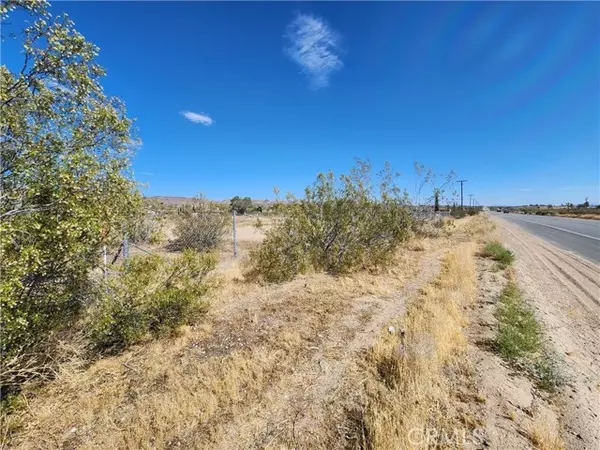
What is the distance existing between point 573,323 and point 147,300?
725 centimetres

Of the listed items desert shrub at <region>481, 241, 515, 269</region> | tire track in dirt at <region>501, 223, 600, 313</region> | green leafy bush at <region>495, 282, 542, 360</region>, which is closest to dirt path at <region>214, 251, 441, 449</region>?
green leafy bush at <region>495, 282, 542, 360</region>

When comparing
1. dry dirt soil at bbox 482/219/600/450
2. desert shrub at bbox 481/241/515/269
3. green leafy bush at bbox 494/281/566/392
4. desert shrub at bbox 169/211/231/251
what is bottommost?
dry dirt soil at bbox 482/219/600/450

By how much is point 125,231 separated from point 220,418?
9.05 feet

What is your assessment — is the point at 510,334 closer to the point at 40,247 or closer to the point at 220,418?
the point at 220,418

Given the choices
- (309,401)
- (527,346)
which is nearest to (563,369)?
(527,346)

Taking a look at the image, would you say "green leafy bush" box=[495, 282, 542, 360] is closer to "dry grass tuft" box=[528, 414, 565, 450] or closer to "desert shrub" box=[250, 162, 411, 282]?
"dry grass tuft" box=[528, 414, 565, 450]

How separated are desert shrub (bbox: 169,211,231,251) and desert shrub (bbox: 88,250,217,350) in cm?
809

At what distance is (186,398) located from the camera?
3021mm

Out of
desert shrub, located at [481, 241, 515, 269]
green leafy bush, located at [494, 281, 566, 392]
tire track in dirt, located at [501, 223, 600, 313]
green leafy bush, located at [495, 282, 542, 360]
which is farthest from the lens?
desert shrub, located at [481, 241, 515, 269]

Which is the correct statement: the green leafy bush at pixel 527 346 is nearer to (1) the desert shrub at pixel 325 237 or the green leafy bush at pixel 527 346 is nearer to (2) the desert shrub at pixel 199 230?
(1) the desert shrub at pixel 325 237

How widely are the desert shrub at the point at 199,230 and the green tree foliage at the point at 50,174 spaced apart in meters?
9.69

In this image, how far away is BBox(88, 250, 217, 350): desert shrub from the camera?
368cm

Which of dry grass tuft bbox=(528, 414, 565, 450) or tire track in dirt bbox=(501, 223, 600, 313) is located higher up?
tire track in dirt bbox=(501, 223, 600, 313)

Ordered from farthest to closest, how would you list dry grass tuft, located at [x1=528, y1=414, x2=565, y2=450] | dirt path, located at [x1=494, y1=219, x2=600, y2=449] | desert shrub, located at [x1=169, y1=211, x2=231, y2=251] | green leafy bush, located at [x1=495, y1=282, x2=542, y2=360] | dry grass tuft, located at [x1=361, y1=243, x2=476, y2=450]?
desert shrub, located at [x1=169, y1=211, x2=231, y2=251] → green leafy bush, located at [x1=495, y1=282, x2=542, y2=360] → dirt path, located at [x1=494, y1=219, x2=600, y2=449] → dry grass tuft, located at [x1=361, y1=243, x2=476, y2=450] → dry grass tuft, located at [x1=528, y1=414, x2=565, y2=450]
